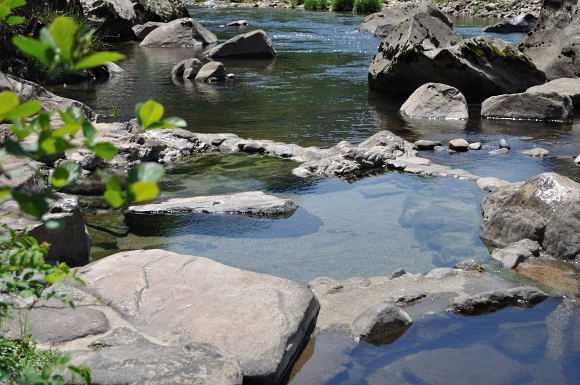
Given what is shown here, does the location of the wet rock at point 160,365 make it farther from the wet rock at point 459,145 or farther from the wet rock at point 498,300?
the wet rock at point 459,145

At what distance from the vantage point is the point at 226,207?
7.11 m

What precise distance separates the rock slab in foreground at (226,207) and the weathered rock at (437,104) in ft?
17.7

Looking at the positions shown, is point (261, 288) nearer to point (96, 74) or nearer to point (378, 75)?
point (378, 75)

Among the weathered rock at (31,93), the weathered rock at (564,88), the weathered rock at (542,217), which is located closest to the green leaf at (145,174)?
the weathered rock at (542,217)

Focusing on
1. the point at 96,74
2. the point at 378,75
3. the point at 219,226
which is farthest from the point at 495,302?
the point at 96,74

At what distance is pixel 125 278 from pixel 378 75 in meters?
10.0

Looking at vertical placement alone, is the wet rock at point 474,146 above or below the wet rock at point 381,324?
below

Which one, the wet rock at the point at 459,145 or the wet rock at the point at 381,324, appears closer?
the wet rock at the point at 381,324

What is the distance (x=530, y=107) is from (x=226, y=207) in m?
6.53

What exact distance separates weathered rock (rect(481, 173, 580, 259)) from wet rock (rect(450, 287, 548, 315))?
105cm

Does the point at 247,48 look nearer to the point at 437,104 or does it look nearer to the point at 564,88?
the point at 437,104

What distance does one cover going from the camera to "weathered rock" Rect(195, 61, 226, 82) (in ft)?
49.9

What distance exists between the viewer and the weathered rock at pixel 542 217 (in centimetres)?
591

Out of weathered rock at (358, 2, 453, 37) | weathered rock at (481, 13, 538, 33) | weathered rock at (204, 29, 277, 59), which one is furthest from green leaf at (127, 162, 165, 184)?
weathered rock at (481, 13, 538, 33)
